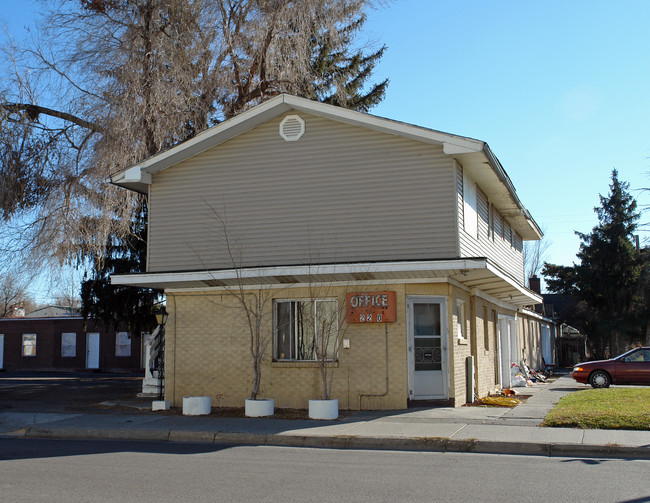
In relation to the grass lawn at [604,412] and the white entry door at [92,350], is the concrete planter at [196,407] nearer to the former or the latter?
the grass lawn at [604,412]

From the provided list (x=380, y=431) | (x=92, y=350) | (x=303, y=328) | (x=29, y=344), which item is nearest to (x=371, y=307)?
(x=303, y=328)

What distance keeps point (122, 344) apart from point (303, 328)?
26.4 meters

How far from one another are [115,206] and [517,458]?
14.0 m

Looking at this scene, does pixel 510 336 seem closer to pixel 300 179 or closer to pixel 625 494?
pixel 300 179

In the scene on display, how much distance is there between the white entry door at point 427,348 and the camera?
14742 millimetres

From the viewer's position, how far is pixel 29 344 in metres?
41.2

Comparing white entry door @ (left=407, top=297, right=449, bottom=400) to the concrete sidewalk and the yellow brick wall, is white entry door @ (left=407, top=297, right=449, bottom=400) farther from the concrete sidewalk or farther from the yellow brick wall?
the concrete sidewalk

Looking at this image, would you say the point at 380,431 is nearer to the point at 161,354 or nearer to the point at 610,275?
the point at 161,354

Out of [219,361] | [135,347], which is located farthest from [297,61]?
[135,347]

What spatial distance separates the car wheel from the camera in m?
21.0

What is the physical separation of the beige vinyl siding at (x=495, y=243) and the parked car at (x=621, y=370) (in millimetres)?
3957

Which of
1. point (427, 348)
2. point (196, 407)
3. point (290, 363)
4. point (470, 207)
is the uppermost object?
point (470, 207)

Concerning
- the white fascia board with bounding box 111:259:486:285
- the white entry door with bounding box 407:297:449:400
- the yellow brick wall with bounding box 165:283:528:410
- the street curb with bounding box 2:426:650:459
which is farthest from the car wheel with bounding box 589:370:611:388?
the street curb with bounding box 2:426:650:459

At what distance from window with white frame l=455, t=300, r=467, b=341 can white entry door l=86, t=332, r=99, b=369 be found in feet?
95.1
